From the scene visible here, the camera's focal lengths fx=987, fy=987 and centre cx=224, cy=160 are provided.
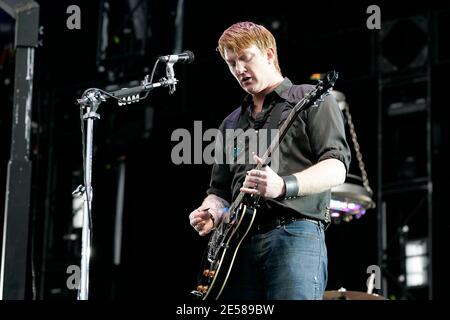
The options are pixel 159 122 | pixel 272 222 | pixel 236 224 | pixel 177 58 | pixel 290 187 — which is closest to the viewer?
pixel 290 187

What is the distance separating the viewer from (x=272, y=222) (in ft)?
13.9

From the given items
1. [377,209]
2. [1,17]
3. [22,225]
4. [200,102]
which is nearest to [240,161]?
[22,225]

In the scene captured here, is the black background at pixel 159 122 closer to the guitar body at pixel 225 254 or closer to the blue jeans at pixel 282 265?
the guitar body at pixel 225 254

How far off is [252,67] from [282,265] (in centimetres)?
97

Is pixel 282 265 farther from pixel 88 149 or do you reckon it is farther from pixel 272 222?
pixel 88 149

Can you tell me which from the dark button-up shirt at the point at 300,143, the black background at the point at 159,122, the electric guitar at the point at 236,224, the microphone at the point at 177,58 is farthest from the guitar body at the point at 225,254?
the black background at the point at 159,122

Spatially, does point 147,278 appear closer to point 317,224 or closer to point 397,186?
point 397,186

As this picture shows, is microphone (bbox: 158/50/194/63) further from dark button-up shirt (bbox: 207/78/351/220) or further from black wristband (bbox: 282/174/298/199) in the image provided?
black wristband (bbox: 282/174/298/199)

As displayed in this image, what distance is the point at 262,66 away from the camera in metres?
4.54

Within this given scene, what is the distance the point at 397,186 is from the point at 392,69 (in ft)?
3.50

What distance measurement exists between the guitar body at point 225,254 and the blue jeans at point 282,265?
3 centimetres

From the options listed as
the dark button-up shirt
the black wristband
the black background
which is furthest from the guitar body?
the black background

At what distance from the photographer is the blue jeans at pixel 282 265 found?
160 inches

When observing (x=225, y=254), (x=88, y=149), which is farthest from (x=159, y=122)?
(x=225, y=254)
